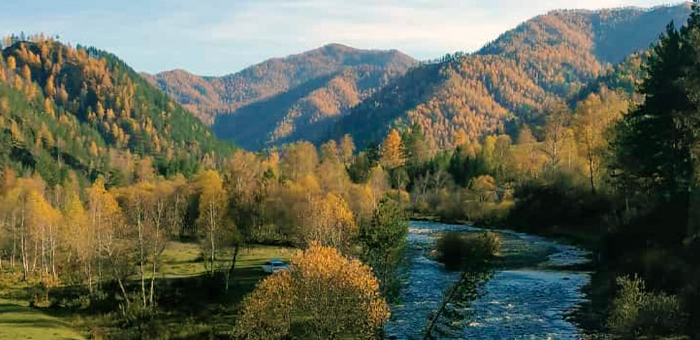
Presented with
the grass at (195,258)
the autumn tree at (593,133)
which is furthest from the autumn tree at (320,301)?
the autumn tree at (593,133)

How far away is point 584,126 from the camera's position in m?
125

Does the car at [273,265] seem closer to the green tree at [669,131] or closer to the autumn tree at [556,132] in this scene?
the green tree at [669,131]

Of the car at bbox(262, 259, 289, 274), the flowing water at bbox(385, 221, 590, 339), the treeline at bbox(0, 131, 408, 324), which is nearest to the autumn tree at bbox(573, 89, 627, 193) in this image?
the flowing water at bbox(385, 221, 590, 339)

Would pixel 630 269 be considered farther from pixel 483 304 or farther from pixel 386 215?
pixel 386 215

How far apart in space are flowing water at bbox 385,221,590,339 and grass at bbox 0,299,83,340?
3156cm

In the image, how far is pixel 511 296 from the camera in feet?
232

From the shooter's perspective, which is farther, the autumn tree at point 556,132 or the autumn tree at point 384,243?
the autumn tree at point 556,132

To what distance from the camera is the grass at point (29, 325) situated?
56.9m

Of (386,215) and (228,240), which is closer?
(386,215)

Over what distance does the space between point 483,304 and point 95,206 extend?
73712mm

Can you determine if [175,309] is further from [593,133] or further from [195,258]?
[593,133]

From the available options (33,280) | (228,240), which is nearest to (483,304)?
(228,240)

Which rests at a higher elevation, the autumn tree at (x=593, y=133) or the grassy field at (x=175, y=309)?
the autumn tree at (x=593, y=133)

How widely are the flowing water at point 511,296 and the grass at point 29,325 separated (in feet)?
104
